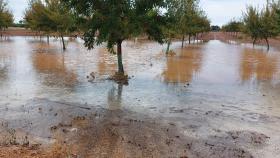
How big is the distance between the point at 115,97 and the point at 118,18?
3922 millimetres

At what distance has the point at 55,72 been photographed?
21.9 meters

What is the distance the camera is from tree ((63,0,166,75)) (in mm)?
17594

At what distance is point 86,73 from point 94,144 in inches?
490

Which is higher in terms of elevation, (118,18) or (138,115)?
(118,18)

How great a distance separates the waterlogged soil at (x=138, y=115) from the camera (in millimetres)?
9305

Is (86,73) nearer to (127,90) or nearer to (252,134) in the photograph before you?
(127,90)

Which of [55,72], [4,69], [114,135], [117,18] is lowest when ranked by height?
[114,135]

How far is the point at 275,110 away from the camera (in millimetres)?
13789

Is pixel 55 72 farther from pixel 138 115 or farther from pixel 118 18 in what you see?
pixel 138 115

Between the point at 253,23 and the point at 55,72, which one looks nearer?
the point at 55,72

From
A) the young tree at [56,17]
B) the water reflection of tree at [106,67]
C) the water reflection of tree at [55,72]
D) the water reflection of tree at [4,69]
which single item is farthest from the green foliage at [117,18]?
the young tree at [56,17]

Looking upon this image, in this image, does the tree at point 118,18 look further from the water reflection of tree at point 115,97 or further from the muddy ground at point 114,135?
the muddy ground at point 114,135

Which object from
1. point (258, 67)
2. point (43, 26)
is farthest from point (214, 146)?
point (43, 26)

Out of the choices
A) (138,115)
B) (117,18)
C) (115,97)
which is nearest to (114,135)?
(138,115)
